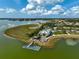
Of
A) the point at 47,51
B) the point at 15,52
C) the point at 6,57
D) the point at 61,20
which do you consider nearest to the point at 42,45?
the point at 47,51

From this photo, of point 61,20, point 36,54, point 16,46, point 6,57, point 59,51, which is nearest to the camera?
point 6,57

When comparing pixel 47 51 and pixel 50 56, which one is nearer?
pixel 50 56

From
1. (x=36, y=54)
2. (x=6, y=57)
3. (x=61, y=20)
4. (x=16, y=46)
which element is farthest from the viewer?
(x=61, y=20)

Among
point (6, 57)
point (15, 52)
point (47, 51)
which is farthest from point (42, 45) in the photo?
point (6, 57)

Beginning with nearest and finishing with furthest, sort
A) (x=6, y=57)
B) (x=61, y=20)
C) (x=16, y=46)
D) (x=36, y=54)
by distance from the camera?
(x=6, y=57), (x=36, y=54), (x=16, y=46), (x=61, y=20)

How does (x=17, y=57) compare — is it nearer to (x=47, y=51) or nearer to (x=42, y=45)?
(x=47, y=51)

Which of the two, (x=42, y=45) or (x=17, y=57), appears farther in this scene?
(x=42, y=45)

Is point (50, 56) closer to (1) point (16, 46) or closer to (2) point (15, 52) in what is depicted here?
(2) point (15, 52)

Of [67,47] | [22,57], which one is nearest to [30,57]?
[22,57]

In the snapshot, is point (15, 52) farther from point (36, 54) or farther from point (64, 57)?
point (64, 57)
